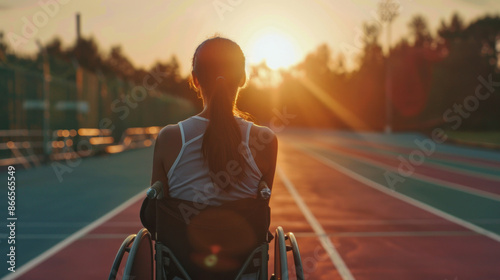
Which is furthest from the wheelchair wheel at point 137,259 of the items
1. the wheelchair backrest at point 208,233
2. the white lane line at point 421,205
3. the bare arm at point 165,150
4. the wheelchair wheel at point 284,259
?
the white lane line at point 421,205

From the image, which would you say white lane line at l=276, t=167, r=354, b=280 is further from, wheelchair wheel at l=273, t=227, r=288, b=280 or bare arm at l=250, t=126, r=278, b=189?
bare arm at l=250, t=126, r=278, b=189

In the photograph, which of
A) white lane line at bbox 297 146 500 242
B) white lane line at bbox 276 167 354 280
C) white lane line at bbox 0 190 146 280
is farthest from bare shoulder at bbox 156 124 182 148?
white lane line at bbox 297 146 500 242

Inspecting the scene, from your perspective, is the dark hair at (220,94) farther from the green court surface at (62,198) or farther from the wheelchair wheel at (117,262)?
the green court surface at (62,198)

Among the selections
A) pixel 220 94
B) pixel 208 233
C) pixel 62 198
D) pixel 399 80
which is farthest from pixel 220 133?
pixel 399 80

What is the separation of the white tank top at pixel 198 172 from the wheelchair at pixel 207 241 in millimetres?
46

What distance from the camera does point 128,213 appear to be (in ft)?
32.9

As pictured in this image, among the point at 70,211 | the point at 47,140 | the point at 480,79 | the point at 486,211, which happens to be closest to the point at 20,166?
the point at 47,140

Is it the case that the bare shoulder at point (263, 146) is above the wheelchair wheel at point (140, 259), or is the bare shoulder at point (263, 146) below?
above

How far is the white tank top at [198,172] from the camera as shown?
9.58 ft

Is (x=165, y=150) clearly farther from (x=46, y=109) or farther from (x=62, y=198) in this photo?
(x=46, y=109)

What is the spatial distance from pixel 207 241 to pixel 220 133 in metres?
0.51

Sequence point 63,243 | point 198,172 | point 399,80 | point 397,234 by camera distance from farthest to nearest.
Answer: point 399,80 → point 397,234 → point 63,243 → point 198,172

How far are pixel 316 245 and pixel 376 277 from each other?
1.58 meters

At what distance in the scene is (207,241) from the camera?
2.93 m
